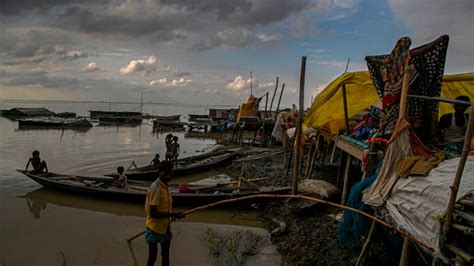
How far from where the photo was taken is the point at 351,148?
690 centimetres

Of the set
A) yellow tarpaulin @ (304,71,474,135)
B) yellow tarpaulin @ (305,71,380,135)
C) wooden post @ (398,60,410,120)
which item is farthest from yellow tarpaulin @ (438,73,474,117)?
wooden post @ (398,60,410,120)

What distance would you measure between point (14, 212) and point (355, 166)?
10245 mm

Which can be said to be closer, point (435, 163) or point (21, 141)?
point (435, 163)

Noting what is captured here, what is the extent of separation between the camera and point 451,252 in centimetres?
322

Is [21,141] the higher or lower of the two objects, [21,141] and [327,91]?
the lower

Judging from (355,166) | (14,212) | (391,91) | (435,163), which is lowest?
(14,212)

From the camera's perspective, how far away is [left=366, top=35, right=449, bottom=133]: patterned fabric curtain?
4883 mm

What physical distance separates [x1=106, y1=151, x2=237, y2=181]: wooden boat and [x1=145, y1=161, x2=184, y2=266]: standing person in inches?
333

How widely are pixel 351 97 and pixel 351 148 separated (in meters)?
2.89

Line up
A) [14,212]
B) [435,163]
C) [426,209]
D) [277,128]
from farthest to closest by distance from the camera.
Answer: [277,128]
[14,212]
[435,163]
[426,209]

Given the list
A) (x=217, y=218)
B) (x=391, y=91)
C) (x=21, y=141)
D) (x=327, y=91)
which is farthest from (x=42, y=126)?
(x=391, y=91)

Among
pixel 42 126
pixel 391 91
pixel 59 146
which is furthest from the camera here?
pixel 42 126

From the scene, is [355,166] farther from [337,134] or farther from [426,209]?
[426,209]

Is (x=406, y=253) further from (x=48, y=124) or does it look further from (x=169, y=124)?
(x=48, y=124)
